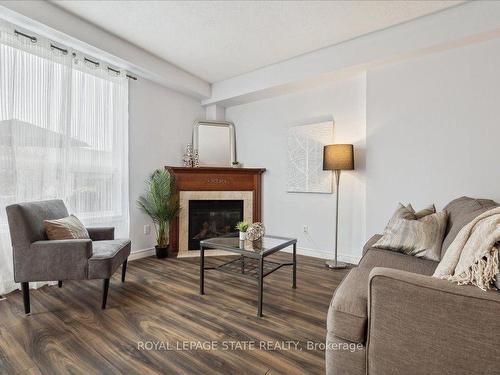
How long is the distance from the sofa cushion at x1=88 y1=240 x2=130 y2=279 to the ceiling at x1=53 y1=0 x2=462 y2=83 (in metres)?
2.19

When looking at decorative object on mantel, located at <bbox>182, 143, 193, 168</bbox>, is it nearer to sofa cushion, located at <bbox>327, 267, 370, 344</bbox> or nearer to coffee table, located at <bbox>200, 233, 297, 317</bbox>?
coffee table, located at <bbox>200, 233, 297, 317</bbox>

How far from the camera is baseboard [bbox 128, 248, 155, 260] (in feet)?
11.3

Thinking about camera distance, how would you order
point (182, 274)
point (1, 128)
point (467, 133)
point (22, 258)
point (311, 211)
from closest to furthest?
point (22, 258) < point (1, 128) < point (467, 133) < point (182, 274) < point (311, 211)

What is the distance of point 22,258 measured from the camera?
1.99 m

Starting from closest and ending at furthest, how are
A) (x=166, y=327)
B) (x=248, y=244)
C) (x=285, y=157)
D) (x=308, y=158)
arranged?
(x=166, y=327) → (x=248, y=244) → (x=308, y=158) → (x=285, y=157)

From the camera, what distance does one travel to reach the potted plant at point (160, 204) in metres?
3.49

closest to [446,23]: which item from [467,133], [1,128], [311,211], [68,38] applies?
[467,133]

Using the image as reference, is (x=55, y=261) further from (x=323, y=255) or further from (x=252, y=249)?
(x=323, y=255)

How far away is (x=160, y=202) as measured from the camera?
11.4ft

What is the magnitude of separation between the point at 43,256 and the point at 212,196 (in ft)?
7.29

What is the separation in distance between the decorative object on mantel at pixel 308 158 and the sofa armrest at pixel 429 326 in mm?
2441

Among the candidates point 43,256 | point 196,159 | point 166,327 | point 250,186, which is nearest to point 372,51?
point 250,186

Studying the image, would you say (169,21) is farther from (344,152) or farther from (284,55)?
(344,152)

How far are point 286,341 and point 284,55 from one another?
10.2ft
